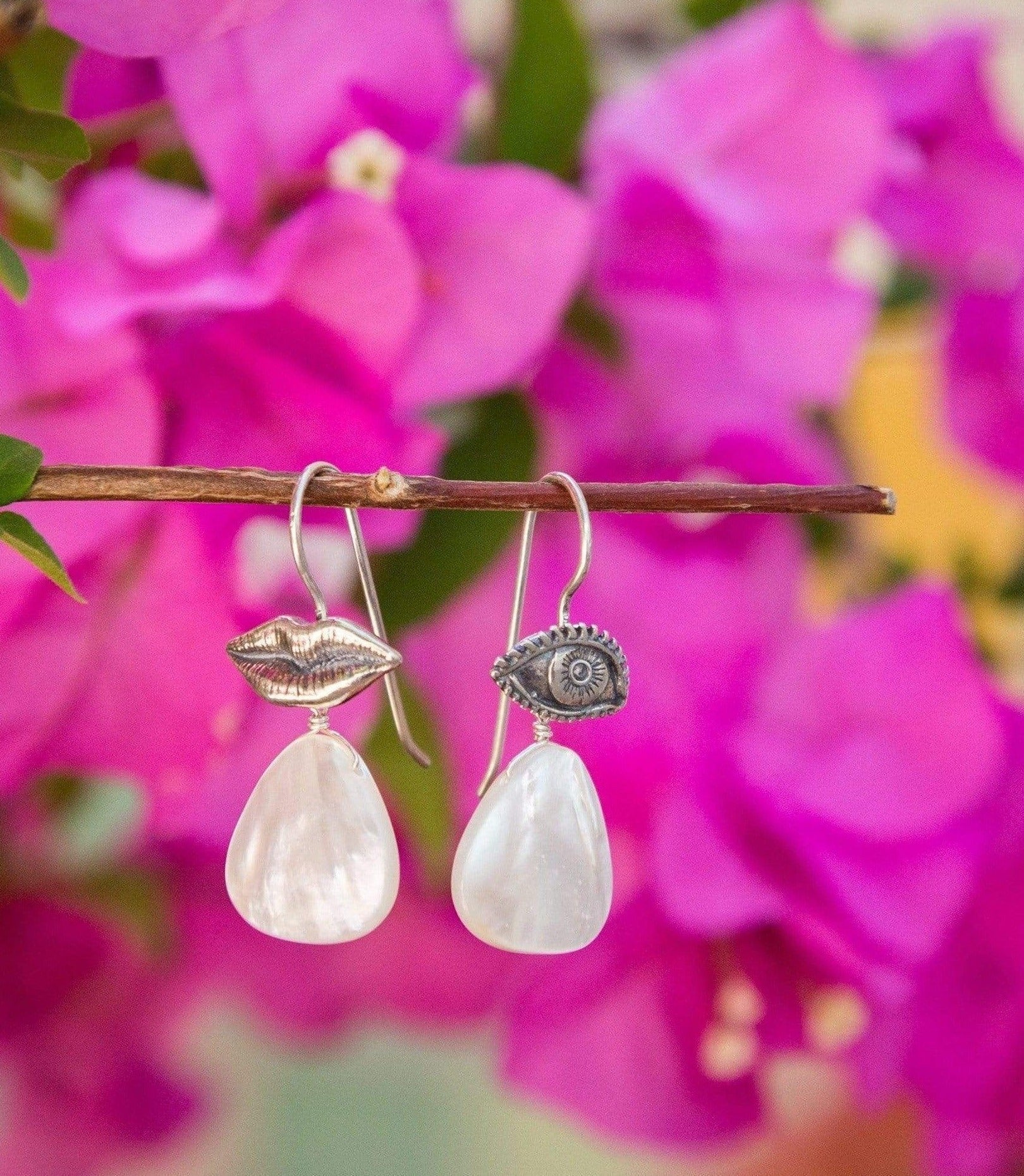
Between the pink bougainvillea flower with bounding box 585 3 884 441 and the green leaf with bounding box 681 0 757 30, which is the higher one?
the green leaf with bounding box 681 0 757 30

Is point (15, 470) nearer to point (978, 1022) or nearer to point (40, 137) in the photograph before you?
point (40, 137)

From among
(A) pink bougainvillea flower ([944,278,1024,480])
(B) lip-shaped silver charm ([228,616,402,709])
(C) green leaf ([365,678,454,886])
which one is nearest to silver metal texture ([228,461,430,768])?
(B) lip-shaped silver charm ([228,616,402,709])

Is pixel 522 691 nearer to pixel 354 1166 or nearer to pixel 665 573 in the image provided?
pixel 665 573

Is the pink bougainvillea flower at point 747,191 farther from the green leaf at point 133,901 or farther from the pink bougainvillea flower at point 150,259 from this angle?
the green leaf at point 133,901

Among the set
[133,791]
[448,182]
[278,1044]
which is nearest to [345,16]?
[448,182]

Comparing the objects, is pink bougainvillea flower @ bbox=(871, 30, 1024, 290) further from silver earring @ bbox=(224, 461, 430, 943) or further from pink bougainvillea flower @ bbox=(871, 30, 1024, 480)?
silver earring @ bbox=(224, 461, 430, 943)

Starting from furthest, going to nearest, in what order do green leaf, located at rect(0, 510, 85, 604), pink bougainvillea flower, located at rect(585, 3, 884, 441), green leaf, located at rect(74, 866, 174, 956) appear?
green leaf, located at rect(74, 866, 174, 956) → pink bougainvillea flower, located at rect(585, 3, 884, 441) → green leaf, located at rect(0, 510, 85, 604)

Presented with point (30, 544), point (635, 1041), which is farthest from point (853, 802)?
point (30, 544)
